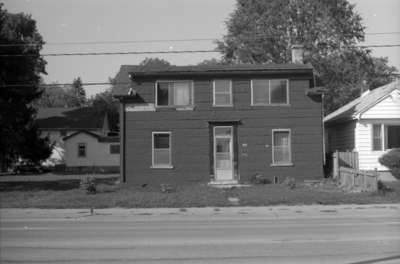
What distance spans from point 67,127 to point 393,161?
34435 mm

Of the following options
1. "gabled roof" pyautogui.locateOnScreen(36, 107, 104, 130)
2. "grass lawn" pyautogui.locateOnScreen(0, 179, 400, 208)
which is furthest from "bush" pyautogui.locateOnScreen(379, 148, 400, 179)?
"gabled roof" pyautogui.locateOnScreen(36, 107, 104, 130)

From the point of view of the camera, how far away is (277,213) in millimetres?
17641

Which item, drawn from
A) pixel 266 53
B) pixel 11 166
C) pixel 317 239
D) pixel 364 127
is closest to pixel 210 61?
pixel 266 53

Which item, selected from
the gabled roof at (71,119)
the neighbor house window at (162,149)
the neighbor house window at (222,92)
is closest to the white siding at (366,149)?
the neighbor house window at (222,92)

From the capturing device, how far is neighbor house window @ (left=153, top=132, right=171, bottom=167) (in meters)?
28.0

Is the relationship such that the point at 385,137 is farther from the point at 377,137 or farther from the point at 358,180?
the point at 358,180

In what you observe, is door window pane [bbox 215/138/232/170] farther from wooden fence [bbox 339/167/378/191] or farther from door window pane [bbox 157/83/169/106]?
wooden fence [bbox 339/167/378/191]

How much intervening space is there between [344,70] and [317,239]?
4137 cm

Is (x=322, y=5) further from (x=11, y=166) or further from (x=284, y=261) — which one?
(x=284, y=261)

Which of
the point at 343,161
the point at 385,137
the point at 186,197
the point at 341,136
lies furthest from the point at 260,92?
the point at 186,197

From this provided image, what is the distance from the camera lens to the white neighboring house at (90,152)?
48094 millimetres

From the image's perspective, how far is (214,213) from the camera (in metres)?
17.9

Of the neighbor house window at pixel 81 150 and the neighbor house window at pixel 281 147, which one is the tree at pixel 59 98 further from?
the neighbor house window at pixel 281 147

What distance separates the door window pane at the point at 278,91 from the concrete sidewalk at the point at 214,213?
1032 cm
